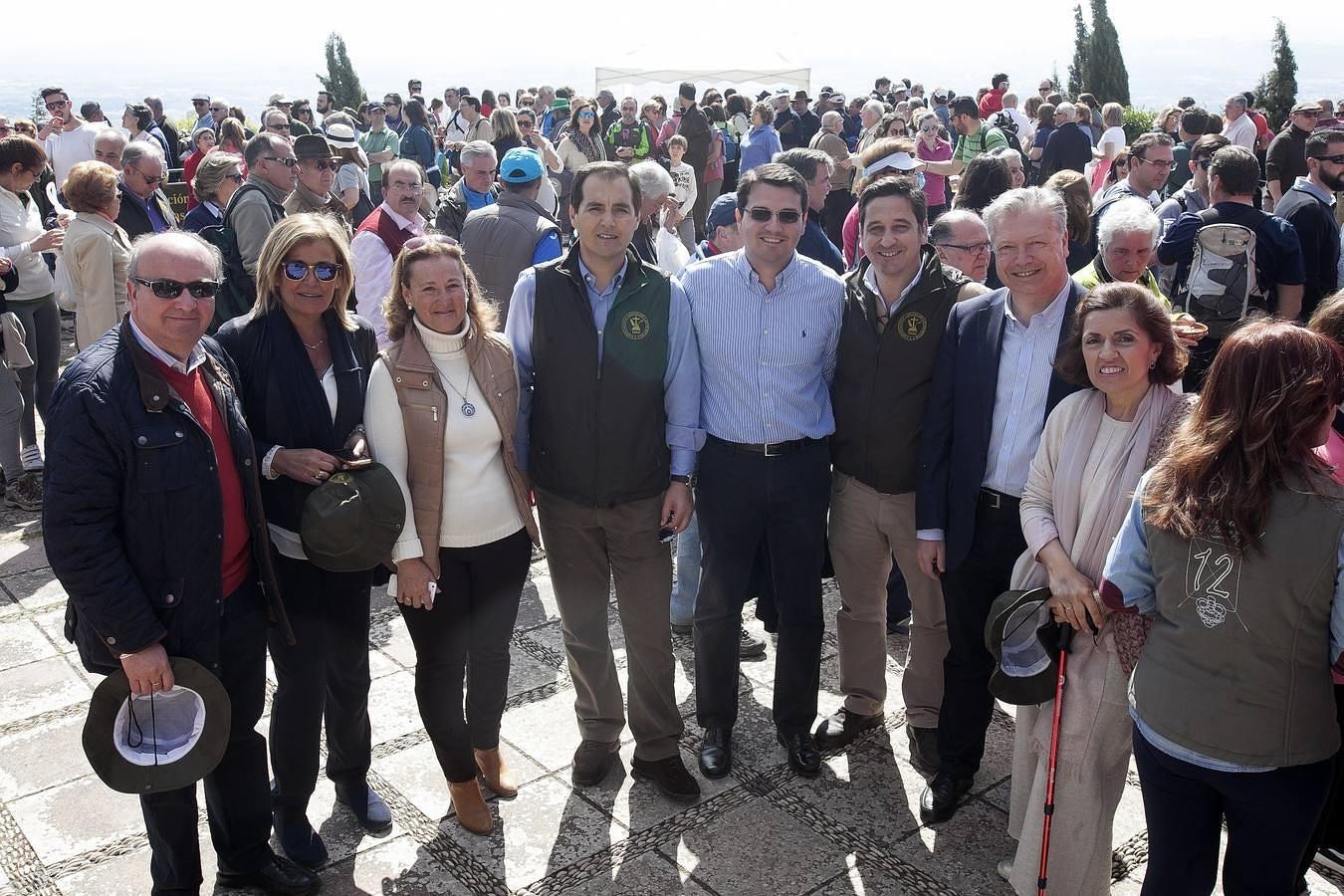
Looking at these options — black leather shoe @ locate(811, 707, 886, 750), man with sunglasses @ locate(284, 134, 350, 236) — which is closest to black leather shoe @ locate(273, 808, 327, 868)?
black leather shoe @ locate(811, 707, 886, 750)

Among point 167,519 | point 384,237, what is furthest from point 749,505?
point 384,237

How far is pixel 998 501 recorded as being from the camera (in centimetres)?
332

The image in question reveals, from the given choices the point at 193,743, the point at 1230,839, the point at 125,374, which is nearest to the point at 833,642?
the point at 1230,839

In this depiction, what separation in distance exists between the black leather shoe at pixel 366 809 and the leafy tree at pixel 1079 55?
108 ft

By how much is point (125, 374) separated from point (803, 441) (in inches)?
79.8

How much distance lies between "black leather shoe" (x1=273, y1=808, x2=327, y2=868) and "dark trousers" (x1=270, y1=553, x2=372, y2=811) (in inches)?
1.2

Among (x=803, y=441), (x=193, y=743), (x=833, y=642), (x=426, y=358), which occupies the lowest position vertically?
(x=833, y=642)

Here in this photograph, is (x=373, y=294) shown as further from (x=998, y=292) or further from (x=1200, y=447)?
(x=1200, y=447)

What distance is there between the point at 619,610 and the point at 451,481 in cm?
77

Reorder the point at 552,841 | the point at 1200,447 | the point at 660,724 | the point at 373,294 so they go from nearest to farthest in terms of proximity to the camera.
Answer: the point at 1200,447, the point at 552,841, the point at 660,724, the point at 373,294

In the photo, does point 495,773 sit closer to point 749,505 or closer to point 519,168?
point 749,505

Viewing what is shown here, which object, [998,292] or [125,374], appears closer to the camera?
[125,374]

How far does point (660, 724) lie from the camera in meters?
3.73

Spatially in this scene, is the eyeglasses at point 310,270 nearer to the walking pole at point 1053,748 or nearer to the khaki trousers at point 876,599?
→ the khaki trousers at point 876,599
